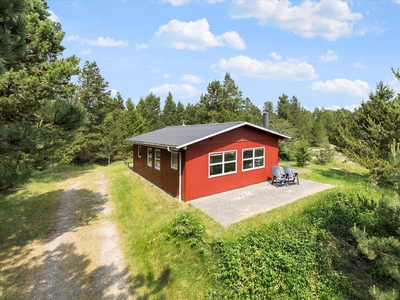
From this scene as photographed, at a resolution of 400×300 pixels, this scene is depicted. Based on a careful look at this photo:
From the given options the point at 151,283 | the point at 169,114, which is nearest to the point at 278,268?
the point at 151,283

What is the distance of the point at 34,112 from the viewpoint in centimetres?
517

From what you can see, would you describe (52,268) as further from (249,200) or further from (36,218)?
(249,200)

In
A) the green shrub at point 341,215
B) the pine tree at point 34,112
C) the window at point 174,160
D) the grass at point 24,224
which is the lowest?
the grass at point 24,224

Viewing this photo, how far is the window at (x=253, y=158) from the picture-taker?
11.5 m

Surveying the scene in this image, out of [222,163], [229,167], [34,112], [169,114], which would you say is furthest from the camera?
[169,114]

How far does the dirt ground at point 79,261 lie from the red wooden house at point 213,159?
133 inches

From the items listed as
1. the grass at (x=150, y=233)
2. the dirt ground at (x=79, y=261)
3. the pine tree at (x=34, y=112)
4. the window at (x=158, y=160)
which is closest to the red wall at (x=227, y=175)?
the grass at (x=150, y=233)

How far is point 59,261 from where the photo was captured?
5938 millimetres

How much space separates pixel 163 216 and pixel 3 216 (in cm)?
678

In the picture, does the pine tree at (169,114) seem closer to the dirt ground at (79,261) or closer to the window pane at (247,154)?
the window pane at (247,154)

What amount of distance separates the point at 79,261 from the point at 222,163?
22.8ft

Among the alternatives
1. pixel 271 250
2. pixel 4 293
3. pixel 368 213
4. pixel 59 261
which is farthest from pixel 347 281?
pixel 4 293

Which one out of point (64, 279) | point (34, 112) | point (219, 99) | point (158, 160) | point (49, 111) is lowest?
point (64, 279)

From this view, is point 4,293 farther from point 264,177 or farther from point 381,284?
point 264,177
